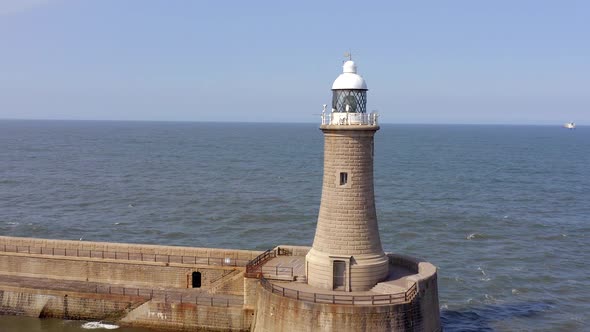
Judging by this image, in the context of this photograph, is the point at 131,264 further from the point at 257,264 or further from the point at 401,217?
the point at 401,217

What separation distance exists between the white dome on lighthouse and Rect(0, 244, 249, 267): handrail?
1095 centimetres

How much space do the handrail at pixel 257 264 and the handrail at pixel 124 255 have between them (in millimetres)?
1640

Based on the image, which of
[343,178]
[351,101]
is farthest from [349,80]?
[343,178]

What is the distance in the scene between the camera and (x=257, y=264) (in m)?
27.7

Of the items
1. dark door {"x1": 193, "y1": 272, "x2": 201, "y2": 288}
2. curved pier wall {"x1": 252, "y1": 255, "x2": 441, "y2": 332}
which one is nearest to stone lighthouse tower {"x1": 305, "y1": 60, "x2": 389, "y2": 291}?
curved pier wall {"x1": 252, "y1": 255, "x2": 441, "y2": 332}

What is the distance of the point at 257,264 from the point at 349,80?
31.4ft

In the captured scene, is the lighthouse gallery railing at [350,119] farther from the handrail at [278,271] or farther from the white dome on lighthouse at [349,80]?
the handrail at [278,271]

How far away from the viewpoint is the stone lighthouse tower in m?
23.6

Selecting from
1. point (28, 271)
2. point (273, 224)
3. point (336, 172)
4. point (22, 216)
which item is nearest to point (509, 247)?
point (273, 224)

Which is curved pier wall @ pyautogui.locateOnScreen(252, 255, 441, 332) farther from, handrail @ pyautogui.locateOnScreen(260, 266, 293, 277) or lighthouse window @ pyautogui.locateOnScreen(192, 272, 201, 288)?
lighthouse window @ pyautogui.locateOnScreen(192, 272, 201, 288)

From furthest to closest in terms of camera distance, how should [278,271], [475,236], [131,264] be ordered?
1. [475,236]
2. [131,264]
3. [278,271]

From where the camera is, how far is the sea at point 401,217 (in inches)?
1369

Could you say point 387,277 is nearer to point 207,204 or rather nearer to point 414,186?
point 207,204

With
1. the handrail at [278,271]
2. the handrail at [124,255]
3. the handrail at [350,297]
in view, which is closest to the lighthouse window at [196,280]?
the handrail at [124,255]
